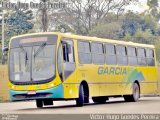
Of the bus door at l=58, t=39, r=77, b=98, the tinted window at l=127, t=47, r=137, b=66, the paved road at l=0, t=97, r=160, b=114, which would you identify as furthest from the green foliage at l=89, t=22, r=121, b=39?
the bus door at l=58, t=39, r=77, b=98

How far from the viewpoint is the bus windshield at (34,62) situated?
23094mm

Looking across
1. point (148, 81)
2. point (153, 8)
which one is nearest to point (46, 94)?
point (148, 81)

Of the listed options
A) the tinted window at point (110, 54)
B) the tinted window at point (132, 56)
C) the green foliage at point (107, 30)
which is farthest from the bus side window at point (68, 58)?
the green foliage at point (107, 30)

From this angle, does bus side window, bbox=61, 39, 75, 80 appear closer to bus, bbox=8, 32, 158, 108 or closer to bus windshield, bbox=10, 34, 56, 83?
bus, bbox=8, 32, 158, 108

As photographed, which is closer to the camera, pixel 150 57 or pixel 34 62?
pixel 34 62

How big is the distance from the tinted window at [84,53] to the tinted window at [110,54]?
1.96 metres

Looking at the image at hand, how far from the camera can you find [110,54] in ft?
91.4

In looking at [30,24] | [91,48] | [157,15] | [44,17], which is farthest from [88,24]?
[91,48]

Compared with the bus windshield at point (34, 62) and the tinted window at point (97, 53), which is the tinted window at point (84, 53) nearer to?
the tinted window at point (97, 53)

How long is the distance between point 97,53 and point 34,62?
407 centimetres

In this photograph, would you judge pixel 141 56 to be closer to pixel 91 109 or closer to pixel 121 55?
pixel 121 55

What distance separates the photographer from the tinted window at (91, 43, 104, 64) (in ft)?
85.8

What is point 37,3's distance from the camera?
52281mm

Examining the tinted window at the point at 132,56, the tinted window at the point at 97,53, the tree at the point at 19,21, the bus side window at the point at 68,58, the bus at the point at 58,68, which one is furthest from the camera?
the tree at the point at 19,21
